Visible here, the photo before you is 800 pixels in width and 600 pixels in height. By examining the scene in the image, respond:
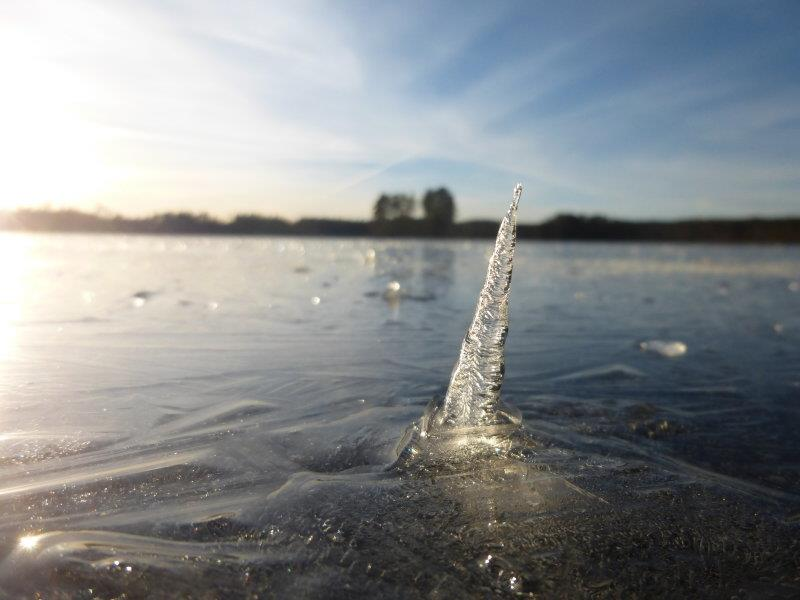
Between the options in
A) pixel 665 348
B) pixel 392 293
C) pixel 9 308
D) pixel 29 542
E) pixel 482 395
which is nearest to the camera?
pixel 29 542

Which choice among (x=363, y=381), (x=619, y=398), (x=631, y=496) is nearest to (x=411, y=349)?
(x=363, y=381)

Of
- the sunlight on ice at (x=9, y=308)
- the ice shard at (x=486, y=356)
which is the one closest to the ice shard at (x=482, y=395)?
the ice shard at (x=486, y=356)

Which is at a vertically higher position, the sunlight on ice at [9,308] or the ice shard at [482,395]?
the ice shard at [482,395]

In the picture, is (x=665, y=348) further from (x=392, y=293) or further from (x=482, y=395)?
(x=392, y=293)

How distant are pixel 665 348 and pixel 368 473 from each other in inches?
136

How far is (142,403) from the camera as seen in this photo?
2.82m

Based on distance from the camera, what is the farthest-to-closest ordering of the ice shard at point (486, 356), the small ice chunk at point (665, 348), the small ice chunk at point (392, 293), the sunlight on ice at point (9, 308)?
the small ice chunk at point (392, 293) < the small ice chunk at point (665, 348) < the sunlight on ice at point (9, 308) < the ice shard at point (486, 356)

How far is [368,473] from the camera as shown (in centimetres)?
200

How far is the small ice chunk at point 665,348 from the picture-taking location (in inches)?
174

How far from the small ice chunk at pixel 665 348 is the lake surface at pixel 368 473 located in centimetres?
6

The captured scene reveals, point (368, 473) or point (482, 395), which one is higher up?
point (482, 395)

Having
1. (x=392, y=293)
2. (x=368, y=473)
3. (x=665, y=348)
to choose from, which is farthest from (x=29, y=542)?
(x=392, y=293)

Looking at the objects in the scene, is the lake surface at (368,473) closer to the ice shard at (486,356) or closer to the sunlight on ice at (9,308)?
the sunlight on ice at (9,308)

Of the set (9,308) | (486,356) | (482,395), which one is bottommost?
(9,308)
